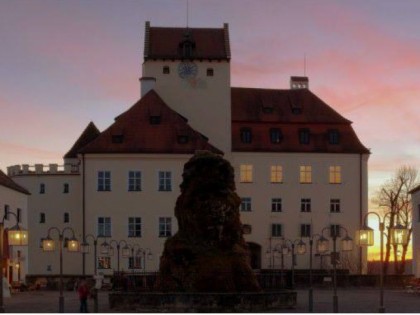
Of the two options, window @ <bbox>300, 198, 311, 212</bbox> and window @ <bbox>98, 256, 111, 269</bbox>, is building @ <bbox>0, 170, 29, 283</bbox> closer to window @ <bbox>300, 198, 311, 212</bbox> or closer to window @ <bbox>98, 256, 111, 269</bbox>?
window @ <bbox>98, 256, 111, 269</bbox>

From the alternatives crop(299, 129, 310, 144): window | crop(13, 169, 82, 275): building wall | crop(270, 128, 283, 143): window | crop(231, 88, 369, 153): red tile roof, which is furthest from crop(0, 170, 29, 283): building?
crop(299, 129, 310, 144): window

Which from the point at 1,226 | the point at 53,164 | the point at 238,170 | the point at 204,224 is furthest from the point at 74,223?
the point at 1,226

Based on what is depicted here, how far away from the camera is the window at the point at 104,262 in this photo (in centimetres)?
8700

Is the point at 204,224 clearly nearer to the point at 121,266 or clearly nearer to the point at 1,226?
the point at 1,226

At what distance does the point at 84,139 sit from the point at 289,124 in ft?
68.2

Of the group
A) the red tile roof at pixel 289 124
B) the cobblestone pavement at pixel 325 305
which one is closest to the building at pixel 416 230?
the red tile roof at pixel 289 124

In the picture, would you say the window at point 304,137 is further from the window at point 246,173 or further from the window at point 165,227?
the window at point 165,227

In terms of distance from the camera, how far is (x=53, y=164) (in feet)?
311

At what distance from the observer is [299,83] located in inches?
4114

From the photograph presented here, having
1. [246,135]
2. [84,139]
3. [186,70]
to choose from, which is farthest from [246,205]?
[84,139]

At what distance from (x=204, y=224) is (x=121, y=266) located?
44.6 meters

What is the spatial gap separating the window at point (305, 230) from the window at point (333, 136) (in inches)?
306

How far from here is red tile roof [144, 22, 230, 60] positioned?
311 ft

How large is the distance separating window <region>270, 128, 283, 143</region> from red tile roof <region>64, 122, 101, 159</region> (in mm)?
17631
